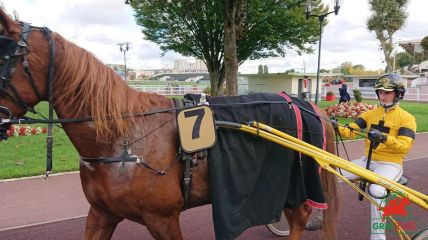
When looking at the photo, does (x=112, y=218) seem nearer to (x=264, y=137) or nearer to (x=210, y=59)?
(x=264, y=137)

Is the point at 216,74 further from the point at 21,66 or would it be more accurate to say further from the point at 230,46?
the point at 21,66

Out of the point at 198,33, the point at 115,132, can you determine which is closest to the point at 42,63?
the point at 115,132

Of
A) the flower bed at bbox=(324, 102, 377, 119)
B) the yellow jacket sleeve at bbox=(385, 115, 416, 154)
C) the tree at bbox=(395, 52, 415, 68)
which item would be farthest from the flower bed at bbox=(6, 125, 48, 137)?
the tree at bbox=(395, 52, 415, 68)

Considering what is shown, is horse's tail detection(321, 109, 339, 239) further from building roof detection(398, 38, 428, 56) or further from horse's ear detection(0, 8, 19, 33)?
building roof detection(398, 38, 428, 56)

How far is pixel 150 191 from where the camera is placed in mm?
2678

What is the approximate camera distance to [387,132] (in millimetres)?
3957

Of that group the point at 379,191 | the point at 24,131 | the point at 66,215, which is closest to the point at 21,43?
the point at 379,191

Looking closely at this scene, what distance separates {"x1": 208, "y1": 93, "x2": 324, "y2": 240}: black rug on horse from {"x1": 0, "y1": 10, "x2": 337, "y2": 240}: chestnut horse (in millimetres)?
184

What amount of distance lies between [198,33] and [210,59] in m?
2.25

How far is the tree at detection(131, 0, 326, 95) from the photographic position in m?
25.0

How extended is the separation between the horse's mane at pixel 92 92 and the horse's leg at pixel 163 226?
0.64 metres

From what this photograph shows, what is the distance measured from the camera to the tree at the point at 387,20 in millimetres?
37281

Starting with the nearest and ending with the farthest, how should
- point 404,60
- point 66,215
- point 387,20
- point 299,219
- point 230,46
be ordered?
point 299,219 < point 66,215 < point 230,46 < point 387,20 < point 404,60

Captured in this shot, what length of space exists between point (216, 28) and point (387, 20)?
20.6 meters
